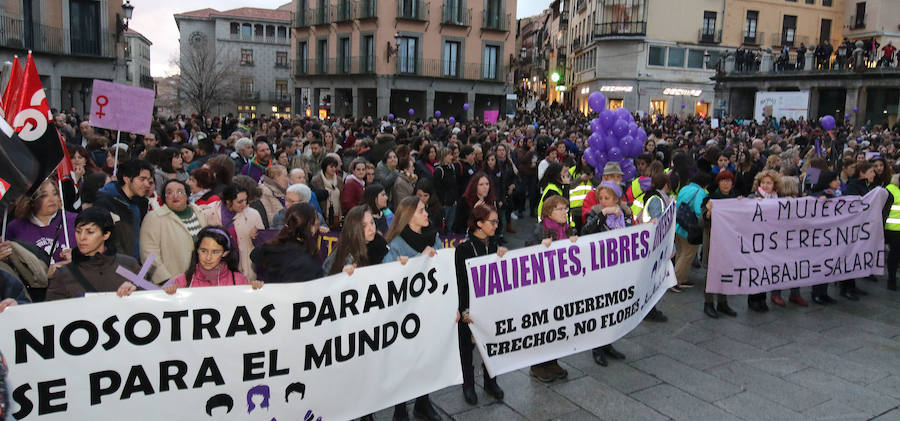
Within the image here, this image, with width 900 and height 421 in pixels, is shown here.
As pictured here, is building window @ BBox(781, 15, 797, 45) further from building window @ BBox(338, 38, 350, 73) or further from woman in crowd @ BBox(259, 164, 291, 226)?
woman in crowd @ BBox(259, 164, 291, 226)

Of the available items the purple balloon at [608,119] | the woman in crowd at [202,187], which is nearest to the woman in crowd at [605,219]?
the woman in crowd at [202,187]

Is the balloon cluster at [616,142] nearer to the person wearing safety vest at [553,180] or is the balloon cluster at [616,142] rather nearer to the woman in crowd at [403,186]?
the person wearing safety vest at [553,180]

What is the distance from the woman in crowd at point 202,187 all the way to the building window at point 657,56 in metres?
44.4

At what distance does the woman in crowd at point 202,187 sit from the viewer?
631 cm

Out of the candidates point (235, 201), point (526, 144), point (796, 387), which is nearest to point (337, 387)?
point (235, 201)

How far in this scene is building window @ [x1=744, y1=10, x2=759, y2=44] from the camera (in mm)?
47906

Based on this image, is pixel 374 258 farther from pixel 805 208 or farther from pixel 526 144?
pixel 526 144

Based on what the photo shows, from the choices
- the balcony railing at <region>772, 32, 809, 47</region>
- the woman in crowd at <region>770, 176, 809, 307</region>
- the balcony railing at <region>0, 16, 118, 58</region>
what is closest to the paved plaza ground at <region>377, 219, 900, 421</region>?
the woman in crowd at <region>770, 176, 809, 307</region>

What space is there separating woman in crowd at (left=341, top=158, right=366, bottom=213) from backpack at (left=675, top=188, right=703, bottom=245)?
12.2 ft

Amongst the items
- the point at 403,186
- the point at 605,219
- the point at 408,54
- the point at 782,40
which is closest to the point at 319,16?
the point at 408,54

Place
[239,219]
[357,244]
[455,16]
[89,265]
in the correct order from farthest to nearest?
[455,16] → [239,219] → [357,244] → [89,265]

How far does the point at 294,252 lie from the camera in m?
4.32

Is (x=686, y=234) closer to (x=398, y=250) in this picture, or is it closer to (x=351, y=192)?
(x=351, y=192)

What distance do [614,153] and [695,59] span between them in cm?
4011
